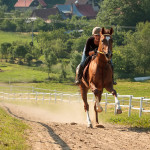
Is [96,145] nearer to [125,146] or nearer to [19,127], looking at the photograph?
[125,146]

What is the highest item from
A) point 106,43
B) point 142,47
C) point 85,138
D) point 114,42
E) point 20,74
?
point 106,43

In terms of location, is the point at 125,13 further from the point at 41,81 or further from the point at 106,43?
the point at 106,43

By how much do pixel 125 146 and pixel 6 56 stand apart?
76919 millimetres

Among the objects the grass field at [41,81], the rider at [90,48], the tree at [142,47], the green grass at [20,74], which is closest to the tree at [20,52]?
the green grass at [20,74]

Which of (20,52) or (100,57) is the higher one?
(100,57)

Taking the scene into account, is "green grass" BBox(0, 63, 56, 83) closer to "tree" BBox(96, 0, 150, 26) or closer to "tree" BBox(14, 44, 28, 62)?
"tree" BBox(14, 44, 28, 62)

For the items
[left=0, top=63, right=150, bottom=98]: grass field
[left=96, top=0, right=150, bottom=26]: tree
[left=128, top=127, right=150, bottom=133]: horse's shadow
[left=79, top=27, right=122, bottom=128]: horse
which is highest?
[left=96, top=0, right=150, bottom=26]: tree

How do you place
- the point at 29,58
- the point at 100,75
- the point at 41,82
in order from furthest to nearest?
1. the point at 29,58
2. the point at 41,82
3. the point at 100,75

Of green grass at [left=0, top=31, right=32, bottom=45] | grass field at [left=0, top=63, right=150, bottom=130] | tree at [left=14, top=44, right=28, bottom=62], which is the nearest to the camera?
grass field at [left=0, top=63, right=150, bottom=130]

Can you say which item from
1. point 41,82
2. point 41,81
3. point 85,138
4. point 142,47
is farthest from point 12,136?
point 142,47

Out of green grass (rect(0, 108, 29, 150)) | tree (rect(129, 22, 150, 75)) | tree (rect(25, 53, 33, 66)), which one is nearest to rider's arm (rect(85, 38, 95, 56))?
green grass (rect(0, 108, 29, 150))

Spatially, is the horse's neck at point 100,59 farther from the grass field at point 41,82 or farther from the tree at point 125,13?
the tree at point 125,13

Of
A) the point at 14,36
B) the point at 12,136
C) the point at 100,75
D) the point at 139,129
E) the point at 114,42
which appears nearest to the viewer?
the point at 12,136

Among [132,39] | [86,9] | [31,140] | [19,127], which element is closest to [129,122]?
[19,127]
